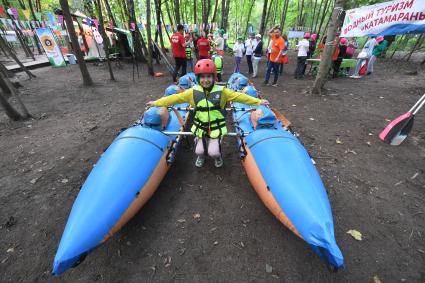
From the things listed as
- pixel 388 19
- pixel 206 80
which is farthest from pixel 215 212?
pixel 388 19

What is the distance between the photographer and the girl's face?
298cm

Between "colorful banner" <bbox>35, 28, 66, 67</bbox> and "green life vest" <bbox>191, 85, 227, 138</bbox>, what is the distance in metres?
13.2

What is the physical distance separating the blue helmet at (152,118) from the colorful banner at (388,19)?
5242 mm

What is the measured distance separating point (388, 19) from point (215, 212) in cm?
569

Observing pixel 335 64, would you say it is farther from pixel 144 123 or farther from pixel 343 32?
pixel 144 123

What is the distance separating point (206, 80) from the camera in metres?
3.00

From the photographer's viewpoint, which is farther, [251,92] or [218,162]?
[251,92]

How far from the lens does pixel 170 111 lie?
4391mm

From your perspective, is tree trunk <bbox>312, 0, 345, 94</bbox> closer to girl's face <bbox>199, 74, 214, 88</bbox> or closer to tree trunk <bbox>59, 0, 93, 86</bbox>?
girl's face <bbox>199, 74, 214, 88</bbox>

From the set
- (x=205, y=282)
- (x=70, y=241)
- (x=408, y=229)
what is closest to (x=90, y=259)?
(x=70, y=241)

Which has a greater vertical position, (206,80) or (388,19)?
(388,19)

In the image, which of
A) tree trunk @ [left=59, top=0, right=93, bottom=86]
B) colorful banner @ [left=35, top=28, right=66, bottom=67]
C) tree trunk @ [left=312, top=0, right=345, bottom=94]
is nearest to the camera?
tree trunk @ [left=312, top=0, right=345, bottom=94]

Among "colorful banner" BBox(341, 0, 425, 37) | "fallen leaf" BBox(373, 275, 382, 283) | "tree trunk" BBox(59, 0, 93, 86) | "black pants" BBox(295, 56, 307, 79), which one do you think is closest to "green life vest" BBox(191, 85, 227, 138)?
"fallen leaf" BBox(373, 275, 382, 283)

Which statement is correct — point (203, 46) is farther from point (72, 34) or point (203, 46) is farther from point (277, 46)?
point (72, 34)
